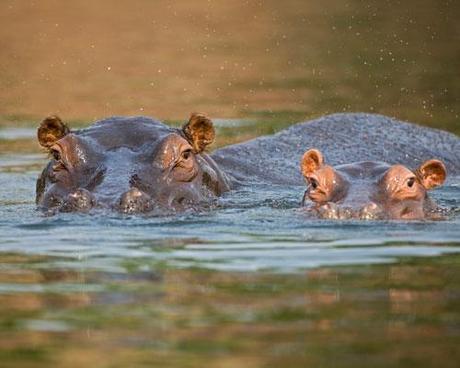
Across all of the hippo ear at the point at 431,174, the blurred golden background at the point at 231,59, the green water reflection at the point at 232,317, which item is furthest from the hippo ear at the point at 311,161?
the blurred golden background at the point at 231,59

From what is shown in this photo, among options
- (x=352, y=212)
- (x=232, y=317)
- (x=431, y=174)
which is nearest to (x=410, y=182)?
(x=431, y=174)

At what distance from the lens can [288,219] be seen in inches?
463

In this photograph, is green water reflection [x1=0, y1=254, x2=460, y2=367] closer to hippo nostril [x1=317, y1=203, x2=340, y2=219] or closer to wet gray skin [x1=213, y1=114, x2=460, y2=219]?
hippo nostril [x1=317, y1=203, x2=340, y2=219]

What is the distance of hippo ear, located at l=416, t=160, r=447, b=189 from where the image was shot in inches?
474

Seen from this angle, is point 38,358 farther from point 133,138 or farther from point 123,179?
point 133,138

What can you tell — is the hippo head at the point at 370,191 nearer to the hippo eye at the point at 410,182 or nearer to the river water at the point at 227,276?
the hippo eye at the point at 410,182

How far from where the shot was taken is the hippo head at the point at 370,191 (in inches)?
440

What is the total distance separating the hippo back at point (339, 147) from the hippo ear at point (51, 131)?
2.07m

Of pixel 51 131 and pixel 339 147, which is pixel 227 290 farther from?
pixel 339 147

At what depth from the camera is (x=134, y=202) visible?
1149cm

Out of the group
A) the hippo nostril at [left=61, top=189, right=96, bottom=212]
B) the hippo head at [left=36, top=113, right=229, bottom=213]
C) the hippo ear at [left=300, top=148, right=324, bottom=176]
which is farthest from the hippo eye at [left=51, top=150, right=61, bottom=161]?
the hippo ear at [left=300, top=148, right=324, bottom=176]

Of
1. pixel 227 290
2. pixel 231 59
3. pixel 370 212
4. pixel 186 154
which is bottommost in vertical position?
pixel 227 290

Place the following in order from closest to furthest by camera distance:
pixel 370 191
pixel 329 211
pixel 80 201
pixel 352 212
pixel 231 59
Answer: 1. pixel 352 212
2. pixel 329 211
3. pixel 370 191
4. pixel 80 201
5. pixel 231 59

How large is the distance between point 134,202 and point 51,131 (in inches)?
71.6
